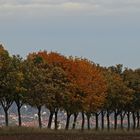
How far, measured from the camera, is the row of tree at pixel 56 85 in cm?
8764

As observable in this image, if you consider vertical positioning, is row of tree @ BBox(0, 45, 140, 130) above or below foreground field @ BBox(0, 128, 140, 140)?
above

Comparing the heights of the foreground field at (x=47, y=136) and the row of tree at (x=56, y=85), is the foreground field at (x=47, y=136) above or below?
below

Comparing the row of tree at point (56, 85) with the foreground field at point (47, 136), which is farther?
the row of tree at point (56, 85)

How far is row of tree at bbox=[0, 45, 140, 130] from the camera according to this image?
8764cm

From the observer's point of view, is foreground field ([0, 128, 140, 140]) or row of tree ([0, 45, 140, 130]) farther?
row of tree ([0, 45, 140, 130])

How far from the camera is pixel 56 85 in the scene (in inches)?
3900

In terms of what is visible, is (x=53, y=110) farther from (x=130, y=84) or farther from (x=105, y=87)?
(x=130, y=84)

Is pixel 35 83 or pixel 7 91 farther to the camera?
pixel 35 83

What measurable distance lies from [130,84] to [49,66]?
38918mm

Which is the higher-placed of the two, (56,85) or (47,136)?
(56,85)

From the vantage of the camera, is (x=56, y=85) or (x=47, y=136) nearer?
(x=47, y=136)

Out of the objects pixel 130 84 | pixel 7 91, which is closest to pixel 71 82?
pixel 7 91

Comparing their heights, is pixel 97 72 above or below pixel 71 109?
above

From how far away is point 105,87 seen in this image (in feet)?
367
